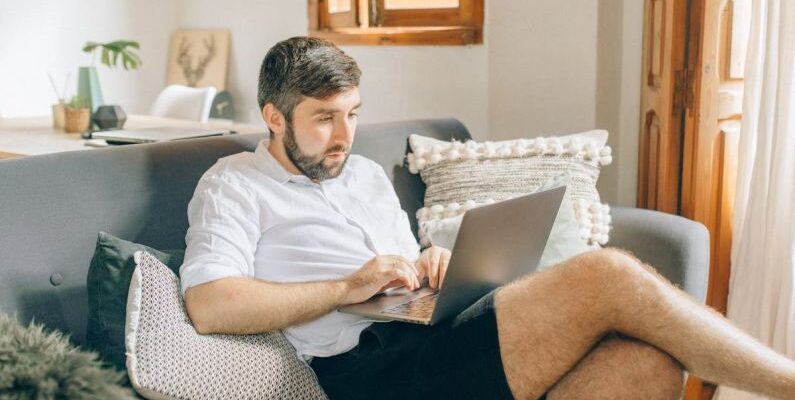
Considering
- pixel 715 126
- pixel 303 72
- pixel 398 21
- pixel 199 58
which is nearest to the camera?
pixel 303 72

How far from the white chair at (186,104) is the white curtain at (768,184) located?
8.52ft

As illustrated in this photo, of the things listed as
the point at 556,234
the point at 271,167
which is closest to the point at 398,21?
the point at 556,234

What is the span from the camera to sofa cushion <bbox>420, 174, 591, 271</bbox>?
2098 millimetres

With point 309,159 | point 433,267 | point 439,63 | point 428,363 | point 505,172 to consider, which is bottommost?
point 428,363

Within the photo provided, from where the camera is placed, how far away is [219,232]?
67.3 inches

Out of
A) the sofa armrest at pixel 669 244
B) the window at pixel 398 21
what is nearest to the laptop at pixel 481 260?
the sofa armrest at pixel 669 244

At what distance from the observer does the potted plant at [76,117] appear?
3.33m

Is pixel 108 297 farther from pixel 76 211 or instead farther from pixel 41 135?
pixel 41 135

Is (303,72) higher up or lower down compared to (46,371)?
higher up

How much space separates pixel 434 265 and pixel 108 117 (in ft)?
6.19

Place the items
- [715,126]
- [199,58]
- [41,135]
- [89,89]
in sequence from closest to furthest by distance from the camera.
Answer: [715,126] → [41,135] → [89,89] → [199,58]

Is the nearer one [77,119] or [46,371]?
[46,371]

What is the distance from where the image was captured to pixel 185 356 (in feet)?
4.91

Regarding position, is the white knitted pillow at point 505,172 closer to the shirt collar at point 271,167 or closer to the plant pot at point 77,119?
the shirt collar at point 271,167
